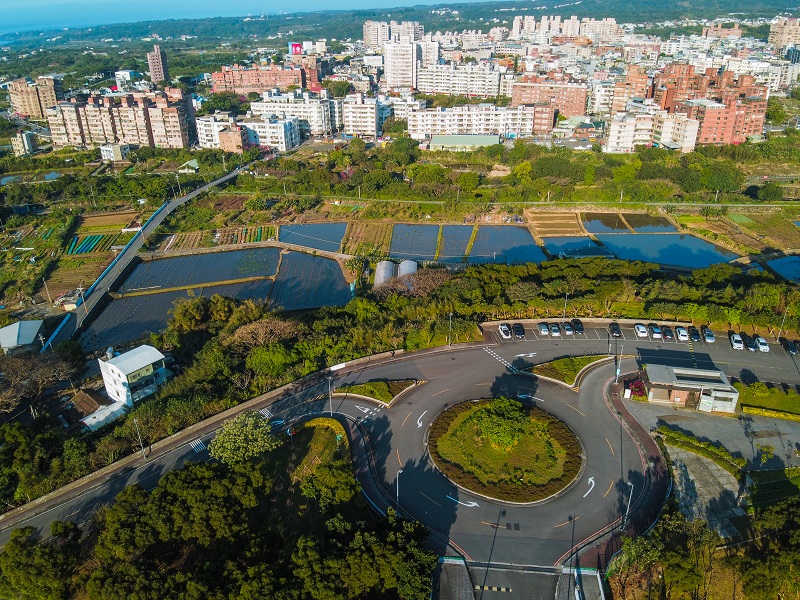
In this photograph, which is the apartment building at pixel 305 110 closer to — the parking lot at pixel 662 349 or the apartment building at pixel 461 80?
the apartment building at pixel 461 80

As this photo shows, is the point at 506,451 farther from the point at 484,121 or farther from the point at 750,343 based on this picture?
the point at 484,121

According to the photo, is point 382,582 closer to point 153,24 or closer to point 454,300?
point 454,300

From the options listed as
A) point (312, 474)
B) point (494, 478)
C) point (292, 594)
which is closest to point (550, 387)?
point (494, 478)

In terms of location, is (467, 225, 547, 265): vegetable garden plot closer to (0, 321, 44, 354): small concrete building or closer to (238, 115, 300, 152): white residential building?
(0, 321, 44, 354): small concrete building

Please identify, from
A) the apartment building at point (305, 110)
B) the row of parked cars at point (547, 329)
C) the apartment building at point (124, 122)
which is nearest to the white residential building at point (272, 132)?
the apartment building at point (305, 110)

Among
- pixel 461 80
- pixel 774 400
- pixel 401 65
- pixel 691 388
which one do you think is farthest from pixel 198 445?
pixel 401 65

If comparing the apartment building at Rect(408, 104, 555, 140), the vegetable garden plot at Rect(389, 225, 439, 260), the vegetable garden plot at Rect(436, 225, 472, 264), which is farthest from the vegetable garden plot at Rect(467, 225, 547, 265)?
the apartment building at Rect(408, 104, 555, 140)
